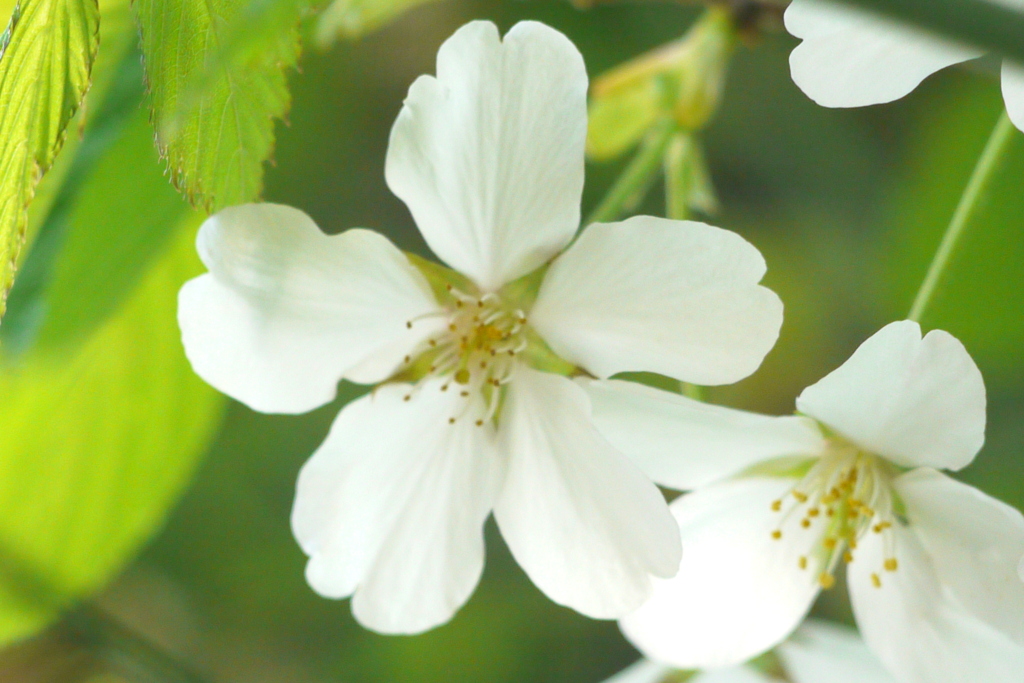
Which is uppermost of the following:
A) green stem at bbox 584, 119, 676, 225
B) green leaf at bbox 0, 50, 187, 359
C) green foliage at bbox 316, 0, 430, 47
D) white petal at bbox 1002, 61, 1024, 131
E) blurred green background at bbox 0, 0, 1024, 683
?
white petal at bbox 1002, 61, 1024, 131

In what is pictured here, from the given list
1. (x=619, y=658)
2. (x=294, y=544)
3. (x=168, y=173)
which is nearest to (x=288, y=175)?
(x=294, y=544)

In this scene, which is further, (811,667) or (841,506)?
(811,667)

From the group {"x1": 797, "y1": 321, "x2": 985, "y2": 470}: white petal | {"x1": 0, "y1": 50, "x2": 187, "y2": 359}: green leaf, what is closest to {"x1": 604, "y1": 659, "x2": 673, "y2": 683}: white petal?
{"x1": 797, "y1": 321, "x2": 985, "y2": 470}: white petal

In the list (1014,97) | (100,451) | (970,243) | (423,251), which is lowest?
(423,251)

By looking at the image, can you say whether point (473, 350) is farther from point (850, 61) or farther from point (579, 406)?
point (850, 61)

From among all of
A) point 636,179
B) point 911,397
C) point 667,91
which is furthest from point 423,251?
point 911,397

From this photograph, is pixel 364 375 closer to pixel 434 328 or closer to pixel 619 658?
pixel 434 328

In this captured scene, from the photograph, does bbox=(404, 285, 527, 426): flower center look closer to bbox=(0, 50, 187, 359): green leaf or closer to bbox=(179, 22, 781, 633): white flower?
bbox=(179, 22, 781, 633): white flower
